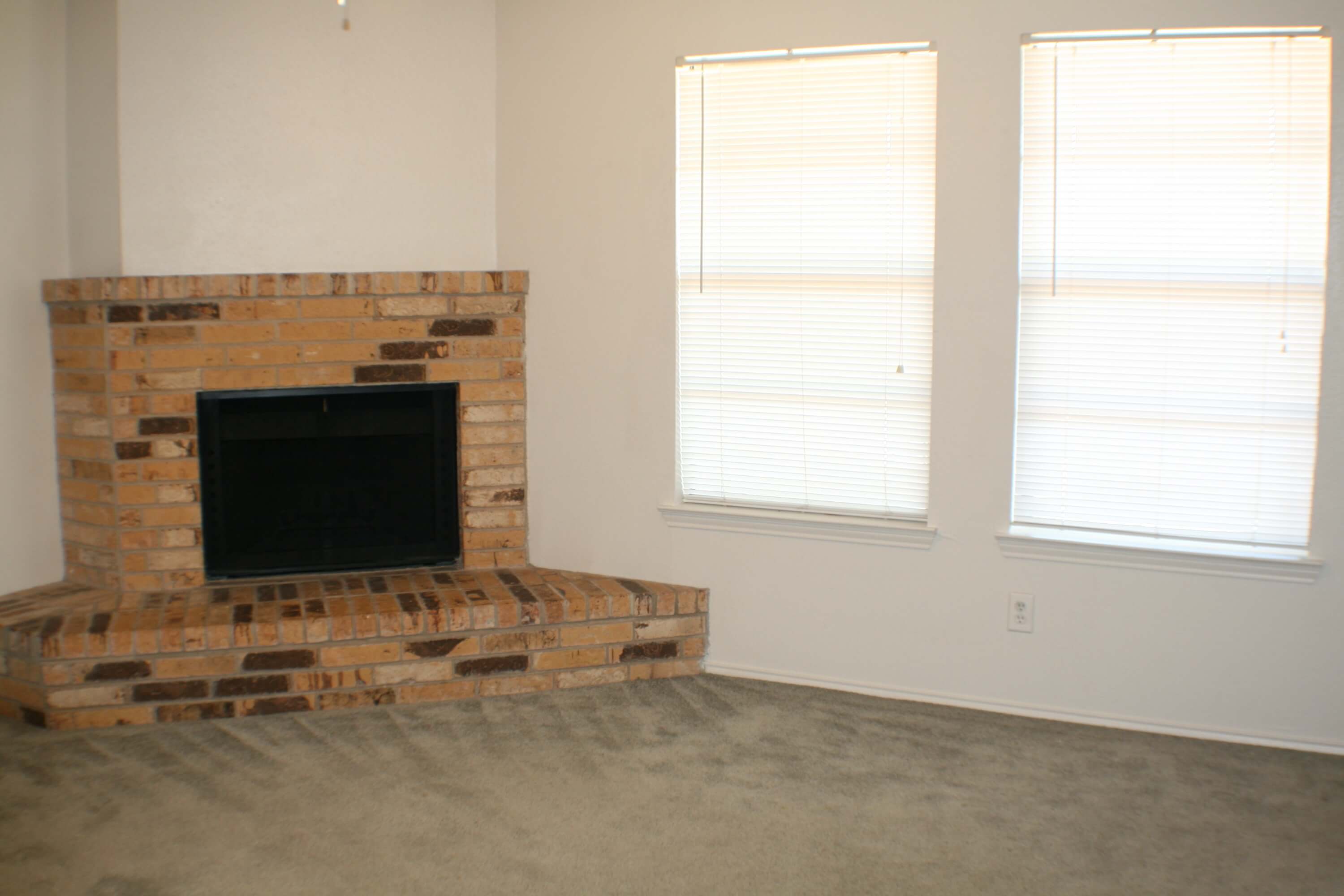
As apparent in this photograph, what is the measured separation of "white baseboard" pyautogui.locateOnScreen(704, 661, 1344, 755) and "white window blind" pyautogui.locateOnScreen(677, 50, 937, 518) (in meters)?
0.56

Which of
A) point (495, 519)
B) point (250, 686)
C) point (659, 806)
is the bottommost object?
point (659, 806)

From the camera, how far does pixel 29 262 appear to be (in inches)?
144

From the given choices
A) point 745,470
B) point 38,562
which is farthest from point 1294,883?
point 38,562

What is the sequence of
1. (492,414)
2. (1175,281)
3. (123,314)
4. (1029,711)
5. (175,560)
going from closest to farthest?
1. (1175,281)
2. (1029,711)
3. (123,314)
4. (175,560)
5. (492,414)

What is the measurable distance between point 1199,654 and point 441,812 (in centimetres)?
216

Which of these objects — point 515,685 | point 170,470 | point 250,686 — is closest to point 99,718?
point 250,686

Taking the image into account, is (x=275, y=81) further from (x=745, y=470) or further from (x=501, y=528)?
(x=745, y=470)

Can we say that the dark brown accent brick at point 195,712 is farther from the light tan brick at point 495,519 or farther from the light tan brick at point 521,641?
the light tan brick at point 495,519

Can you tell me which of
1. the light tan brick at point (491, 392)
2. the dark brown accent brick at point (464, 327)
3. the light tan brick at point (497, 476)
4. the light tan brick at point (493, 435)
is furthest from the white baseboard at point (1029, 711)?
the dark brown accent brick at point (464, 327)

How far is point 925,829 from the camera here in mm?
2639

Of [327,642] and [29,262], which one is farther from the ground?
[29,262]

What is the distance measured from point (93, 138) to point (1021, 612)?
335 centimetres

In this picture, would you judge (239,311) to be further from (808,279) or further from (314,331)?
(808,279)

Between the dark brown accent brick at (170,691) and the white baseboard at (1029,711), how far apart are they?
62.7 inches
